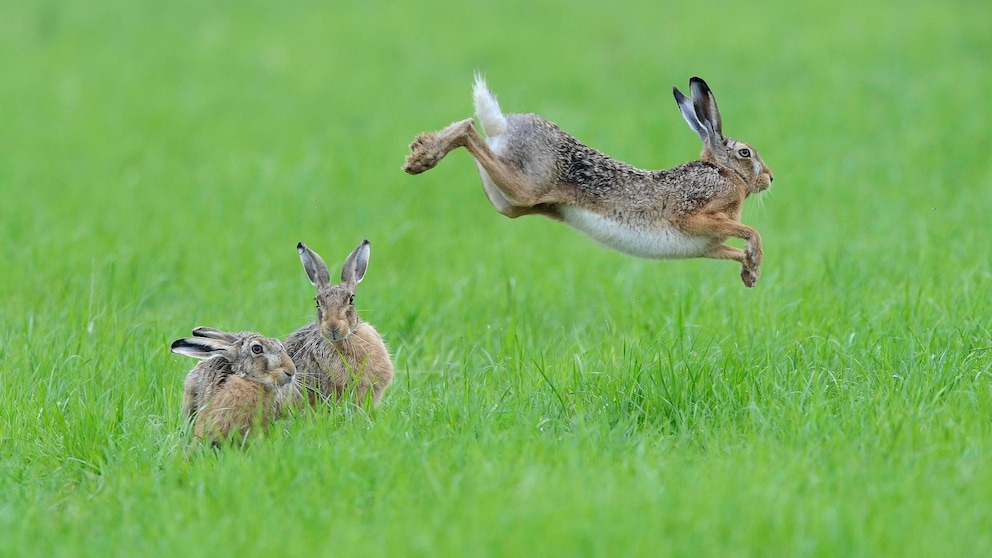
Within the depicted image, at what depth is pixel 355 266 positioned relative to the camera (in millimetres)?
6422

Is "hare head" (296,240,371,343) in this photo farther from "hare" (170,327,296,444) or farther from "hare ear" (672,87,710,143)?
"hare ear" (672,87,710,143)

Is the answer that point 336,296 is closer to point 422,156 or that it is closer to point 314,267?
point 314,267

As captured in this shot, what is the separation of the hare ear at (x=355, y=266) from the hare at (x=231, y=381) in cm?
53

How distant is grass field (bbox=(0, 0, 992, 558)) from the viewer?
473 cm

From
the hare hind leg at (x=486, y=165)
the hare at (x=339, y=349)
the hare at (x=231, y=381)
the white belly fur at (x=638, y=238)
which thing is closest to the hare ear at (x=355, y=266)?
the hare at (x=339, y=349)

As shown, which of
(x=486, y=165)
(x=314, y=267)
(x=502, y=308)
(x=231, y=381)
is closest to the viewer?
(x=486, y=165)

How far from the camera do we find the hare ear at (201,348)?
19.3 feet

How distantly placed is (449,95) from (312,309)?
7.98 m

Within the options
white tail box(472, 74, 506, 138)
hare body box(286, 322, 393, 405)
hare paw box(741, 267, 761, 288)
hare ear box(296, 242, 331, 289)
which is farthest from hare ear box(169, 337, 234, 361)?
hare paw box(741, 267, 761, 288)

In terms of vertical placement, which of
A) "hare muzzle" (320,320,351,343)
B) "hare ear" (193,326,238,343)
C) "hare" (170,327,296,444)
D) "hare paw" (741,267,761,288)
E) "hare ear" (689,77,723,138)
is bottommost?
"hare" (170,327,296,444)

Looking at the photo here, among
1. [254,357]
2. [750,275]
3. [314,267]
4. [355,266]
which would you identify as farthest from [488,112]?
[254,357]

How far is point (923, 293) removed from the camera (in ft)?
25.3

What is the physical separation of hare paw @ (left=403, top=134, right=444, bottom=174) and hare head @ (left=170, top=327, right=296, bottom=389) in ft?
4.54

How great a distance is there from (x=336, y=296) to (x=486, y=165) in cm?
121
